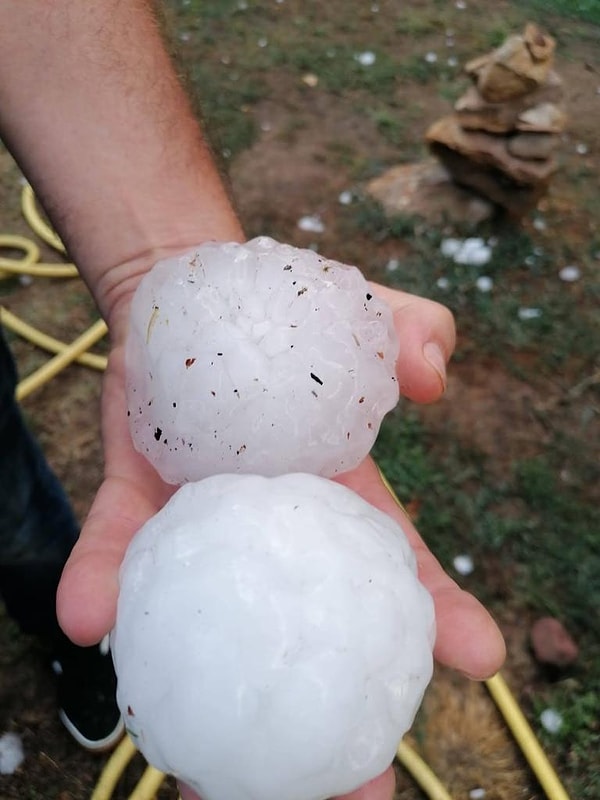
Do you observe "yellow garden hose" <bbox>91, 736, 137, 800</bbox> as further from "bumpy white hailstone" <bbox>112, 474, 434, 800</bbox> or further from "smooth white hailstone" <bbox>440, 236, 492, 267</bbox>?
"smooth white hailstone" <bbox>440, 236, 492, 267</bbox>

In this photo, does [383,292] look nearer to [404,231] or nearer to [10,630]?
[10,630]

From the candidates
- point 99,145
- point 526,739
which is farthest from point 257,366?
point 526,739

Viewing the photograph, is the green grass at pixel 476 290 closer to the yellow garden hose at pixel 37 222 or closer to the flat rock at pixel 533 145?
the flat rock at pixel 533 145

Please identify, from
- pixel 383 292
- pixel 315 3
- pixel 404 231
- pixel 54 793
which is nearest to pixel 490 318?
pixel 404 231

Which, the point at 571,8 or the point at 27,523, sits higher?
the point at 27,523

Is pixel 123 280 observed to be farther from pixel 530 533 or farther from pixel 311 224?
pixel 311 224

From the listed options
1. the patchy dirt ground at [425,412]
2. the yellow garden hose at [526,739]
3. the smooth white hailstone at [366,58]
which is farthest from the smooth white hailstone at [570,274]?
the smooth white hailstone at [366,58]
